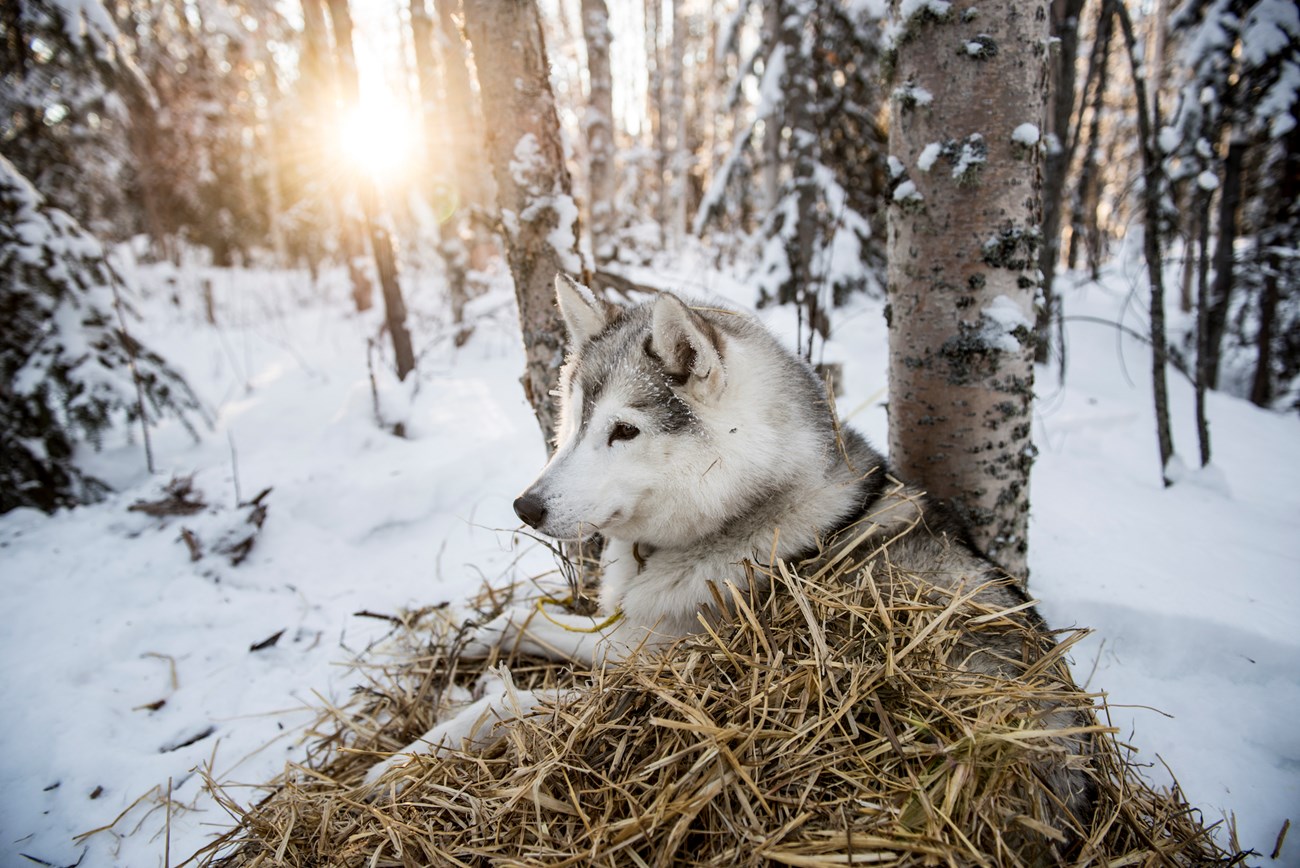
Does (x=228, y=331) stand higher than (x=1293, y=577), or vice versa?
(x=228, y=331)

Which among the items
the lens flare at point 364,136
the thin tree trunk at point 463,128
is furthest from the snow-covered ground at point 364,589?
the thin tree trunk at point 463,128

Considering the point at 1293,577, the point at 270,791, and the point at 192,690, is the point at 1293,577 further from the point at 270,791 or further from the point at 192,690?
the point at 192,690

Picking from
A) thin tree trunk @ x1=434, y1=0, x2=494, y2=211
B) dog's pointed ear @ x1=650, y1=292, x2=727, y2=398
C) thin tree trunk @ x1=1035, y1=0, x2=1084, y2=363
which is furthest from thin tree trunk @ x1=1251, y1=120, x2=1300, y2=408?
thin tree trunk @ x1=434, y1=0, x2=494, y2=211

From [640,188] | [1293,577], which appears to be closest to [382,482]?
[1293,577]

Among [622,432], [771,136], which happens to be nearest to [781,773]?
[622,432]

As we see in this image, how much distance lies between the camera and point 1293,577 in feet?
8.22

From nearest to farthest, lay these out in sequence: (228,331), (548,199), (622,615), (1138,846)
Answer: (1138,846) < (622,615) < (548,199) < (228,331)

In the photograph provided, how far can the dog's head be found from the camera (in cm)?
191

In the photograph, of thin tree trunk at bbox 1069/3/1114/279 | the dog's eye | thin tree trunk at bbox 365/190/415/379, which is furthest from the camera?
thin tree trunk at bbox 365/190/415/379

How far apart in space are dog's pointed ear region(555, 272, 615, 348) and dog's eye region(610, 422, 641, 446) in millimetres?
541

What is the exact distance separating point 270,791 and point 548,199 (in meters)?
2.94

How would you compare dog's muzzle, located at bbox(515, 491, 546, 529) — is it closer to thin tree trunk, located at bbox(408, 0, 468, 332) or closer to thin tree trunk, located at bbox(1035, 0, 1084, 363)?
thin tree trunk, located at bbox(1035, 0, 1084, 363)

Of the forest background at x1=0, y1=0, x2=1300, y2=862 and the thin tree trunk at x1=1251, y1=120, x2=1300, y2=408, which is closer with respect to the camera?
the forest background at x1=0, y1=0, x2=1300, y2=862

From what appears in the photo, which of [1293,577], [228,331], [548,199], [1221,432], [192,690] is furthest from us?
[228,331]
